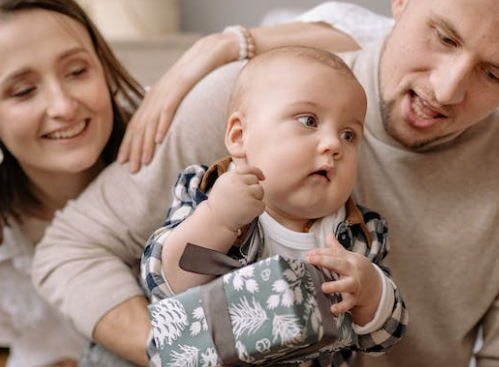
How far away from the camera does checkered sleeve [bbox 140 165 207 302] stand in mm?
853

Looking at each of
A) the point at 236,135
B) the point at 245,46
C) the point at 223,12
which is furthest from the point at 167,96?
the point at 223,12

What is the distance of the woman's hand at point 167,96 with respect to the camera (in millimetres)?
1201

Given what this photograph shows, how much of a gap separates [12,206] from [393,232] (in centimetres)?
93

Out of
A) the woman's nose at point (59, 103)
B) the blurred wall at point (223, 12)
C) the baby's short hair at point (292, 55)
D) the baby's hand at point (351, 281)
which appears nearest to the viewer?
the baby's hand at point (351, 281)

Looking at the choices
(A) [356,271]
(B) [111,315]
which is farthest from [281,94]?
(B) [111,315]

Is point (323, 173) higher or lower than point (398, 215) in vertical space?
higher

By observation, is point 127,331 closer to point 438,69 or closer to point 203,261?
point 203,261

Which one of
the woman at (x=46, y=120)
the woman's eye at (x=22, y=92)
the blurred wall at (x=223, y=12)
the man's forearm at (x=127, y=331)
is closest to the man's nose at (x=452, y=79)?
the woman at (x=46, y=120)

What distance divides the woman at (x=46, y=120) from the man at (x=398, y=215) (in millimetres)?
106

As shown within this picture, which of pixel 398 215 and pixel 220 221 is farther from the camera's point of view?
pixel 398 215

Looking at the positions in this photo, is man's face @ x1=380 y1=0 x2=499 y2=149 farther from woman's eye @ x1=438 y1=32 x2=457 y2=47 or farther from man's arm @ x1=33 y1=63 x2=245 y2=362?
man's arm @ x1=33 y1=63 x2=245 y2=362

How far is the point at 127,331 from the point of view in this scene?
43.3 inches

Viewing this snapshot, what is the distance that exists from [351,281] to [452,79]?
A: 1.46 feet

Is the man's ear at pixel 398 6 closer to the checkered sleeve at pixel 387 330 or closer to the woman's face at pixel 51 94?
the checkered sleeve at pixel 387 330
